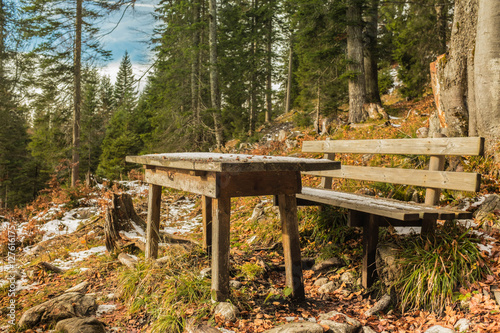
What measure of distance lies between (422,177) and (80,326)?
3718 mm

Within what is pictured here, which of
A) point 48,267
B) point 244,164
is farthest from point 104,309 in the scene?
point 244,164

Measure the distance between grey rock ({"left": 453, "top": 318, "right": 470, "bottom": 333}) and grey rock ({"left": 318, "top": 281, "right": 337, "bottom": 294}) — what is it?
3.92ft

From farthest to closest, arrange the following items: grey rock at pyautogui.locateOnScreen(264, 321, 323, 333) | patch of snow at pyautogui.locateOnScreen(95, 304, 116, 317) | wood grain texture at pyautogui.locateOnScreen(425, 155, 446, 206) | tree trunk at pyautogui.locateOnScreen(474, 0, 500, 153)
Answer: tree trunk at pyautogui.locateOnScreen(474, 0, 500, 153) → wood grain texture at pyautogui.locateOnScreen(425, 155, 446, 206) → patch of snow at pyautogui.locateOnScreen(95, 304, 116, 317) → grey rock at pyautogui.locateOnScreen(264, 321, 323, 333)

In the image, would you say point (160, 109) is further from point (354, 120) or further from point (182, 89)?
point (354, 120)

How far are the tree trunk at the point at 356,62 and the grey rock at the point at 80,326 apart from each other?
33.6 ft

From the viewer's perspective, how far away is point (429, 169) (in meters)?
3.57

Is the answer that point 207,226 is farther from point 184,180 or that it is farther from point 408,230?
point 408,230

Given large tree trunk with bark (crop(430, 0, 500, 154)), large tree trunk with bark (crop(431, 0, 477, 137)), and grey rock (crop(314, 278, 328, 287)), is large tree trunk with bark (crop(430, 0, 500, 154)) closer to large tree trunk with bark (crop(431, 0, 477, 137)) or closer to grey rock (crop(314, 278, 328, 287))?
large tree trunk with bark (crop(431, 0, 477, 137))

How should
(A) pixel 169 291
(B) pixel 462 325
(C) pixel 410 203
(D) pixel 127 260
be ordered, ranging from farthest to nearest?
(D) pixel 127 260 → (C) pixel 410 203 → (A) pixel 169 291 → (B) pixel 462 325

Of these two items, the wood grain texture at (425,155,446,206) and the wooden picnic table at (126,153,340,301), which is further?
the wood grain texture at (425,155,446,206)

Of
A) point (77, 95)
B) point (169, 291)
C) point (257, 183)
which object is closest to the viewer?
point (257, 183)

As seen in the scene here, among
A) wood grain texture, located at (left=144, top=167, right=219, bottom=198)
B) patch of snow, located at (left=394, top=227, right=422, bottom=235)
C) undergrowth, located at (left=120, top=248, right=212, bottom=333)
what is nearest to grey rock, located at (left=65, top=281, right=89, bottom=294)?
undergrowth, located at (left=120, top=248, right=212, bottom=333)

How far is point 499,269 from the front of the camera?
2773mm

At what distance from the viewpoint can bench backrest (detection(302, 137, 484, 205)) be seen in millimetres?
3096
